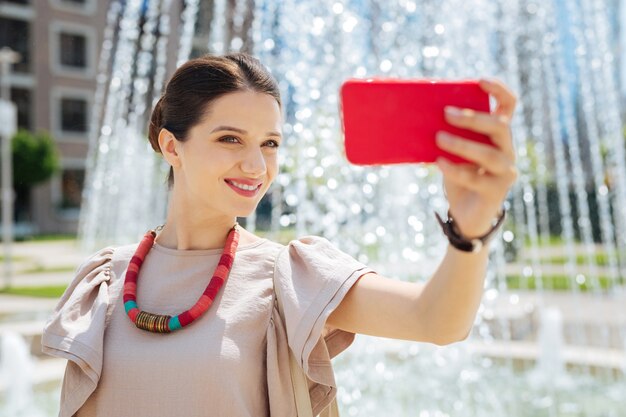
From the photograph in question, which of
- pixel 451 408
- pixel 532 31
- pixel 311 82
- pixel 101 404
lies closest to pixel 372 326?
pixel 101 404

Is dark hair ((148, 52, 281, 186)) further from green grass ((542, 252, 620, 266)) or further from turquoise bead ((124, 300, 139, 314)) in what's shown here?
green grass ((542, 252, 620, 266))

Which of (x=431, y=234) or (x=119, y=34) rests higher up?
(x=119, y=34)

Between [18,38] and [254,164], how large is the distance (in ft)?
84.9

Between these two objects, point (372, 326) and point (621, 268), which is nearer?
point (372, 326)

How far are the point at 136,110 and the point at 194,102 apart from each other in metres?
21.4

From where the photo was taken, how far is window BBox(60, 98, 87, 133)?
84.4 ft

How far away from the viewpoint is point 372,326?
115cm

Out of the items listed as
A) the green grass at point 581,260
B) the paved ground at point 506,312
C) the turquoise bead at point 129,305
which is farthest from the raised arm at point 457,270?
the green grass at point 581,260

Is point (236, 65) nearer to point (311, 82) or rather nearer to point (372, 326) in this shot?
point (372, 326)

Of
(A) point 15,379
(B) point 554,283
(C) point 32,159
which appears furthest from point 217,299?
(C) point 32,159

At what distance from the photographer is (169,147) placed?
4.63 ft

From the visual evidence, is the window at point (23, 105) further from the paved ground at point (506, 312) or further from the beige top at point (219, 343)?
the beige top at point (219, 343)

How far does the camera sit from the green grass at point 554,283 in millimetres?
10578

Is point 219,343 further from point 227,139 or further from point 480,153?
point 480,153
